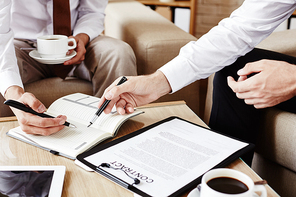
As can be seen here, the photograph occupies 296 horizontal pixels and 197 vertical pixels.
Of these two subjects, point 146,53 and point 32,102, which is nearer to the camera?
point 32,102

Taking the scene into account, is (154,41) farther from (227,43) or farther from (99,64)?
(227,43)

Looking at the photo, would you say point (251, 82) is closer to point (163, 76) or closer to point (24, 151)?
point (163, 76)

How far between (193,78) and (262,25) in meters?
0.27

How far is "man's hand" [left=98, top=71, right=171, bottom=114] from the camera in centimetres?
81

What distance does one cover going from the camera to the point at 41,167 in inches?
24.9

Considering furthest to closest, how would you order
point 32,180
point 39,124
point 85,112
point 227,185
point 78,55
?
point 78,55
point 85,112
point 39,124
point 32,180
point 227,185

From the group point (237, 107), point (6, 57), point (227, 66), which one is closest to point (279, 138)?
point (237, 107)

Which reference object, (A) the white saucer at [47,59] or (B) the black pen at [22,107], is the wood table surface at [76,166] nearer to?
(B) the black pen at [22,107]

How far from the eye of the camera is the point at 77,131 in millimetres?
778

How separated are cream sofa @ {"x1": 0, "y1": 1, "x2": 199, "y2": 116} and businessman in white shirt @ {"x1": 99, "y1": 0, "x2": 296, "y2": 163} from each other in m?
0.38

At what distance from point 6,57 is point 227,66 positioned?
0.73 meters

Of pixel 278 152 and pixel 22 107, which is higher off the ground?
pixel 22 107

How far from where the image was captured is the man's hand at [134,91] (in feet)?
2.65

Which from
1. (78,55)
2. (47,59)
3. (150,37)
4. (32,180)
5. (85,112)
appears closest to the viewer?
(32,180)
